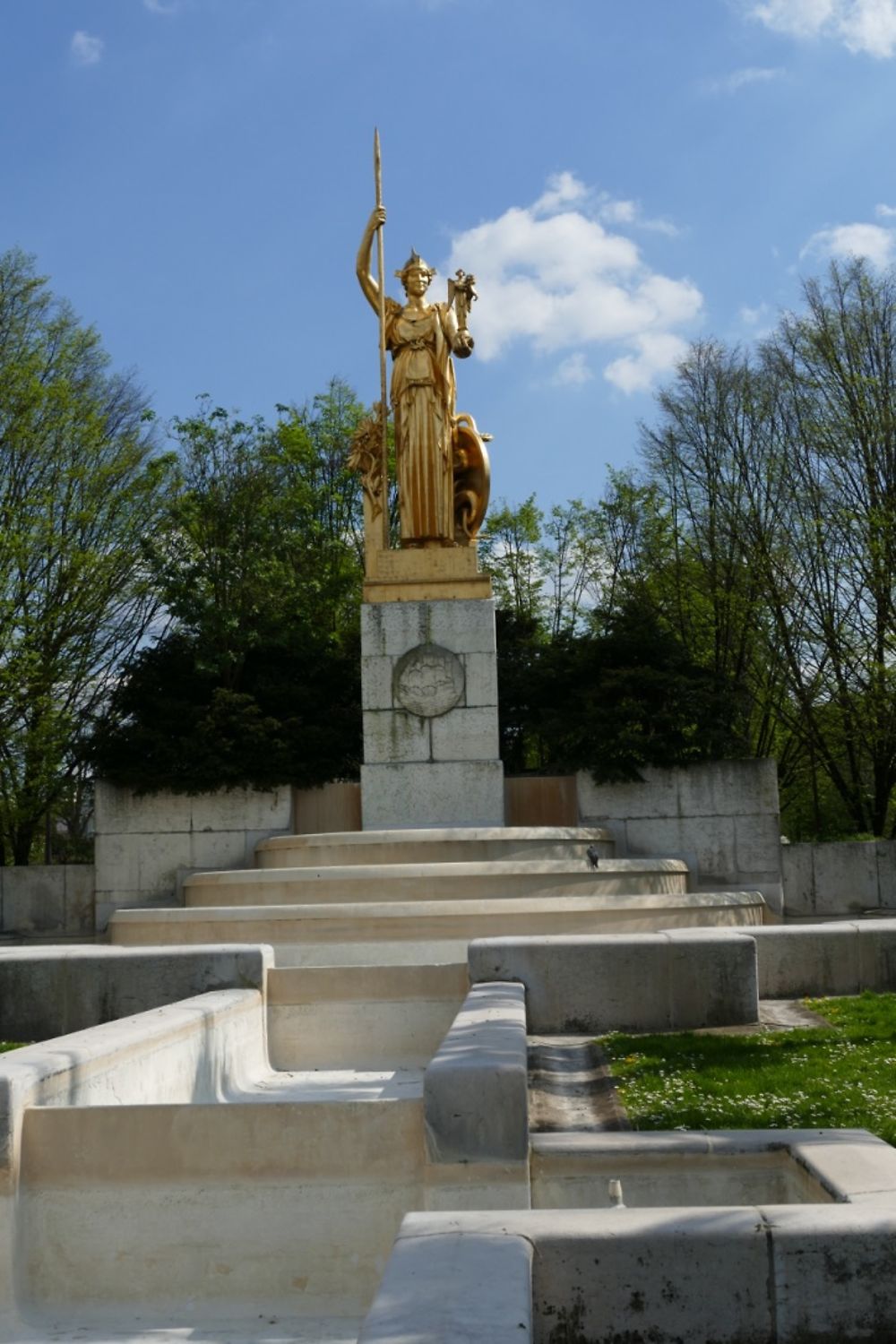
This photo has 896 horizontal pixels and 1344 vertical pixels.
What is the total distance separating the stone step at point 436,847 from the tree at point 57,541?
5822 mm

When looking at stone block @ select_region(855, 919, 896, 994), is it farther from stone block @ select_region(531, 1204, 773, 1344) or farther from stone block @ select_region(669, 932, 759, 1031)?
stone block @ select_region(531, 1204, 773, 1344)

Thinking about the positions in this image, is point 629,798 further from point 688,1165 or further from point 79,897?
point 688,1165

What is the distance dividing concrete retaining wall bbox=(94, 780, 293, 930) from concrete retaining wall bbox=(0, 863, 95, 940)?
50 cm

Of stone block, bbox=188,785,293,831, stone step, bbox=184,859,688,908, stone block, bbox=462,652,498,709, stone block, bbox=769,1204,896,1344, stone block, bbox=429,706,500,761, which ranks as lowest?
stone block, bbox=769,1204,896,1344

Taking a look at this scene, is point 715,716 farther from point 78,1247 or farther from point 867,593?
point 78,1247

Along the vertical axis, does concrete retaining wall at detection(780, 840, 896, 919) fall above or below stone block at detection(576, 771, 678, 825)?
below

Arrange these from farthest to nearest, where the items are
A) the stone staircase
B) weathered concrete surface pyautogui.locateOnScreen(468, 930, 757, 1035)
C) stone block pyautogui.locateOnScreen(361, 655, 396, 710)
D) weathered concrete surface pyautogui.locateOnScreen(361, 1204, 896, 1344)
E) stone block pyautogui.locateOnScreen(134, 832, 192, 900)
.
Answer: stone block pyautogui.locateOnScreen(134, 832, 192, 900), stone block pyautogui.locateOnScreen(361, 655, 396, 710), the stone staircase, weathered concrete surface pyautogui.locateOnScreen(468, 930, 757, 1035), weathered concrete surface pyautogui.locateOnScreen(361, 1204, 896, 1344)

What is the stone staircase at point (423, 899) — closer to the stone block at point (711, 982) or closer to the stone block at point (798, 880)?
the stone block at point (711, 982)

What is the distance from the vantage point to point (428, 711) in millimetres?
17094

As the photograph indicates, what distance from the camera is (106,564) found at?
72.6 ft

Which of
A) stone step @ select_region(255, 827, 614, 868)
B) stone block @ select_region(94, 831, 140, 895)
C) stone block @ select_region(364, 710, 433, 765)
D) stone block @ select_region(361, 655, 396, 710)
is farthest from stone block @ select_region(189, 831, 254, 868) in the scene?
stone block @ select_region(361, 655, 396, 710)

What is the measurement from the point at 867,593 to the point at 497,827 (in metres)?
9.02

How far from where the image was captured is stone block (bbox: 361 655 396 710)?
17156 millimetres

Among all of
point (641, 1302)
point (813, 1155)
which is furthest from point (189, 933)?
point (641, 1302)
